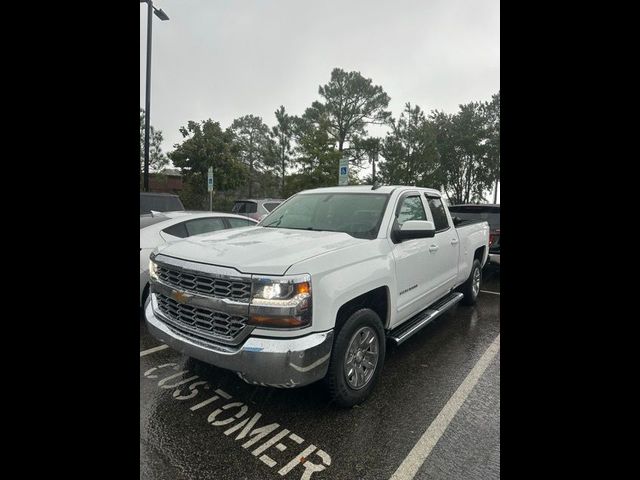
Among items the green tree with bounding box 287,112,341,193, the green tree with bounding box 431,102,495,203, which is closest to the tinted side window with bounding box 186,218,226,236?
the green tree with bounding box 287,112,341,193

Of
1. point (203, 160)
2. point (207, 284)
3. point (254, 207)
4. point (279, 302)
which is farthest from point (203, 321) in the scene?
point (203, 160)

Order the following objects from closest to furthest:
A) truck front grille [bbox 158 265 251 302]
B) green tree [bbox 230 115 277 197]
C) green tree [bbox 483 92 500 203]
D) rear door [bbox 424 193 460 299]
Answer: truck front grille [bbox 158 265 251 302] → rear door [bbox 424 193 460 299] → green tree [bbox 230 115 277 197] → green tree [bbox 483 92 500 203]

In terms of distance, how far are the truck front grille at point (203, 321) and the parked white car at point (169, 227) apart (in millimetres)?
1751

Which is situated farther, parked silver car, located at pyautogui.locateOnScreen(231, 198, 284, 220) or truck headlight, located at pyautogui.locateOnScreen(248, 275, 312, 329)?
parked silver car, located at pyautogui.locateOnScreen(231, 198, 284, 220)

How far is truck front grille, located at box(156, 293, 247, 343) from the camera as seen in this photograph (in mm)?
2631

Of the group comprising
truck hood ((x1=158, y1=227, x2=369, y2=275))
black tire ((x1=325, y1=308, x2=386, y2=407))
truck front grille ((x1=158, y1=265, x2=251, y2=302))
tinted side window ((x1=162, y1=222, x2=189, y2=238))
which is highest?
tinted side window ((x1=162, y1=222, x2=189, y2=238))

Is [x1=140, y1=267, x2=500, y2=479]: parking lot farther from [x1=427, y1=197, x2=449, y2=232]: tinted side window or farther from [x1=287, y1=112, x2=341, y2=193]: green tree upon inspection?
[x1=287, y1=112, x2=341, y2=193]: green tree

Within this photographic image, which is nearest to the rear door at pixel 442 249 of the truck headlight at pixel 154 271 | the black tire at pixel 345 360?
the black tire at pixel 345 360

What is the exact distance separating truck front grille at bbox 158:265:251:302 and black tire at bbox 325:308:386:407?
78cm

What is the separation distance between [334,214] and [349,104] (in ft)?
114

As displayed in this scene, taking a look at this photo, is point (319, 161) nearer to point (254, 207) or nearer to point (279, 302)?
point (254, 207)

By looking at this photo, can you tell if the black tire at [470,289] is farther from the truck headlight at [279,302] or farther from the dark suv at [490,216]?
the truck headlight at [279,302]
